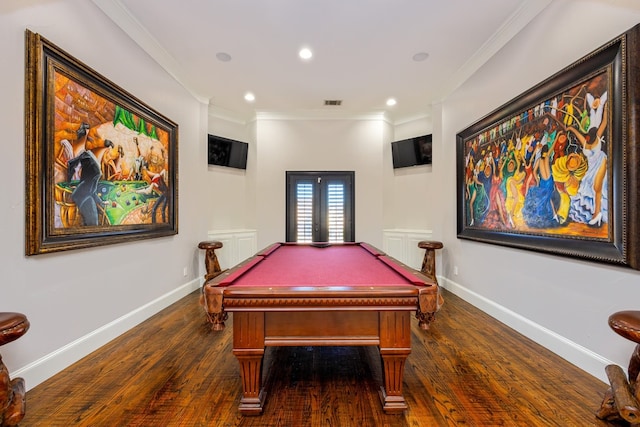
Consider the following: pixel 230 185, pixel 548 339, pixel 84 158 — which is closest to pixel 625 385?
pixel 548 339

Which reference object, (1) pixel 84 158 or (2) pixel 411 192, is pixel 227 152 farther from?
(2) pixel 411 192

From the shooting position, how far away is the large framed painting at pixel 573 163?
1765 millimetres

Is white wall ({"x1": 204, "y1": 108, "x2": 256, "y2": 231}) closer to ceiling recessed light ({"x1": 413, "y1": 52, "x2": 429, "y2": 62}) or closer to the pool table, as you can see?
ceiling recessed light ({"x1": 413, "y1": 52, "x2": 429, "y2": 62})

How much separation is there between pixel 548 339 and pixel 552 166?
62.7 inches

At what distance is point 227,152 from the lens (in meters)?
5.22

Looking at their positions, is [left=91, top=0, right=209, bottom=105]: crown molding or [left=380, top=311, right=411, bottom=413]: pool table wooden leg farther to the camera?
[left=91, top=0, right=209, bottom=105]: crown molding

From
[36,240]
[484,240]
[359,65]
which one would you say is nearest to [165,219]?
[36,240]

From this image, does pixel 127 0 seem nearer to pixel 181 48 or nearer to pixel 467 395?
pixel 181 48

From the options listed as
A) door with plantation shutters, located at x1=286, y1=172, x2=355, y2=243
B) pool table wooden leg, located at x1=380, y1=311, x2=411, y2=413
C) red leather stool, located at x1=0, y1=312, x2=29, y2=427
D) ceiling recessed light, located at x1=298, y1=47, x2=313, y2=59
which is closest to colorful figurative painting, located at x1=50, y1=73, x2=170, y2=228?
red leather stool, located at x1=0, y1=312, x2=29, y2=427

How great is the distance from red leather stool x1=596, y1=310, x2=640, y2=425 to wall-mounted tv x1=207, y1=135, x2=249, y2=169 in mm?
5445

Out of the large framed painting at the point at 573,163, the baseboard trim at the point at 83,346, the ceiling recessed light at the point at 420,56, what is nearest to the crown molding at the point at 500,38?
the ceiling recessed light at the point at 420,56

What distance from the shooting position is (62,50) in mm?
2043

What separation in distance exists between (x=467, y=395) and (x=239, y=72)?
14.5ft

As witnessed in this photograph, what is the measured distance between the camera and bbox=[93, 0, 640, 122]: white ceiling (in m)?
2.54
